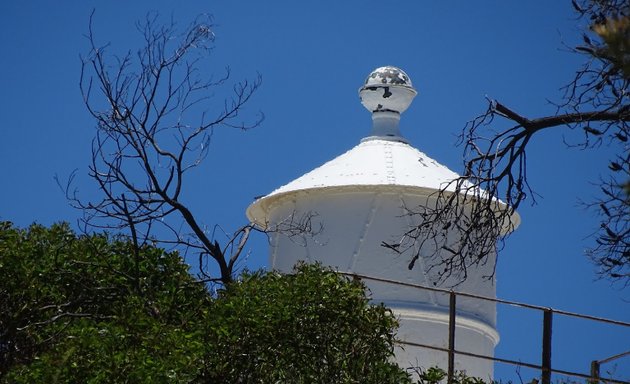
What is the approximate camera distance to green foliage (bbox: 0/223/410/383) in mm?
12461

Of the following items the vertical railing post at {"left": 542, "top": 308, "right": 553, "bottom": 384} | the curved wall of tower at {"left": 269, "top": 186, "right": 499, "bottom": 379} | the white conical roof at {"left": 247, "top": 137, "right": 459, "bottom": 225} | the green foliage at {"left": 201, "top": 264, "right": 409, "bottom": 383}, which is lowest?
the green foliage at {"left": 201, "top": 264, "right": 409, "bottom": 383}

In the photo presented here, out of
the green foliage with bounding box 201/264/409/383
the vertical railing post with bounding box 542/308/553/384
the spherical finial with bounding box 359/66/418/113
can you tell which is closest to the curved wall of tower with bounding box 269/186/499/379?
the spherical finial with bounding box 359/66/418/113

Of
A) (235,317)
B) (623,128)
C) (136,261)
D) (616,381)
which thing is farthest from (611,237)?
(136,261)

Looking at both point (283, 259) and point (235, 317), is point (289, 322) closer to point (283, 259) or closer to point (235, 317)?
point (235, 317)

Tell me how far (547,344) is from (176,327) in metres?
3.66

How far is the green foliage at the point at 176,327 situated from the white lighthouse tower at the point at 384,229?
2.44 m

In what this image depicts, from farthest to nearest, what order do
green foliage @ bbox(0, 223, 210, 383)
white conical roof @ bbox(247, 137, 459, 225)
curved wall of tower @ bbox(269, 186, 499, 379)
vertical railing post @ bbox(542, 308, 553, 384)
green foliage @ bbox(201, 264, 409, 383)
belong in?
white conical roof @ bbox(247, 137, 459, 225), curved wall of tower @ bbox(269, 186, 499, 379), vertical railing post @ bbox(542, 308, 553, 384), green foliage @ bbox(201, 264, 409, 383), green foliage @ bbox(0, 223, 210, 383)

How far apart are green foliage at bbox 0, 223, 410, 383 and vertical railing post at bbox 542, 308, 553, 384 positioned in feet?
5.69

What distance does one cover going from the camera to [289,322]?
12.8 m

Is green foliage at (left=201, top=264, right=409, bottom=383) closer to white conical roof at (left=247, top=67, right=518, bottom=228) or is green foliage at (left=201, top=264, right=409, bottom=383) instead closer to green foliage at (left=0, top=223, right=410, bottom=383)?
green foliage at (left=0, top=223, right=410, bottom=383)

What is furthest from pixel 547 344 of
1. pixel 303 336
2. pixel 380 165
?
pixel 380 165

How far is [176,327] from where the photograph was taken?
13586 mm

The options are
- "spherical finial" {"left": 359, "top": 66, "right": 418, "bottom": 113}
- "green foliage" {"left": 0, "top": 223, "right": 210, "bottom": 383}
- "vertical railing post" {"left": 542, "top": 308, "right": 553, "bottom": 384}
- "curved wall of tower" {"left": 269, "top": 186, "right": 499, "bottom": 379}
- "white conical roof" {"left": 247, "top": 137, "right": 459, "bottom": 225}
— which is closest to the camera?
"green foliage" {"left": 0, "top": 223, "right": 210, "bottom": 383}

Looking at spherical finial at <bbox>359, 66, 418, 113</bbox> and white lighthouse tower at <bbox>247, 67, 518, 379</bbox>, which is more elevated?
spherical finial at <bbox>359, 66, 418, 113</bbox>
